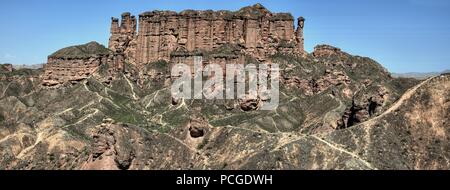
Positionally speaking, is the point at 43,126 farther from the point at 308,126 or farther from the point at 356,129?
the point at 356,129

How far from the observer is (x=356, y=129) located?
121m

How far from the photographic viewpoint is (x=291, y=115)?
19200 cm

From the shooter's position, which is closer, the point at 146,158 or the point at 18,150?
the point at 146,158
